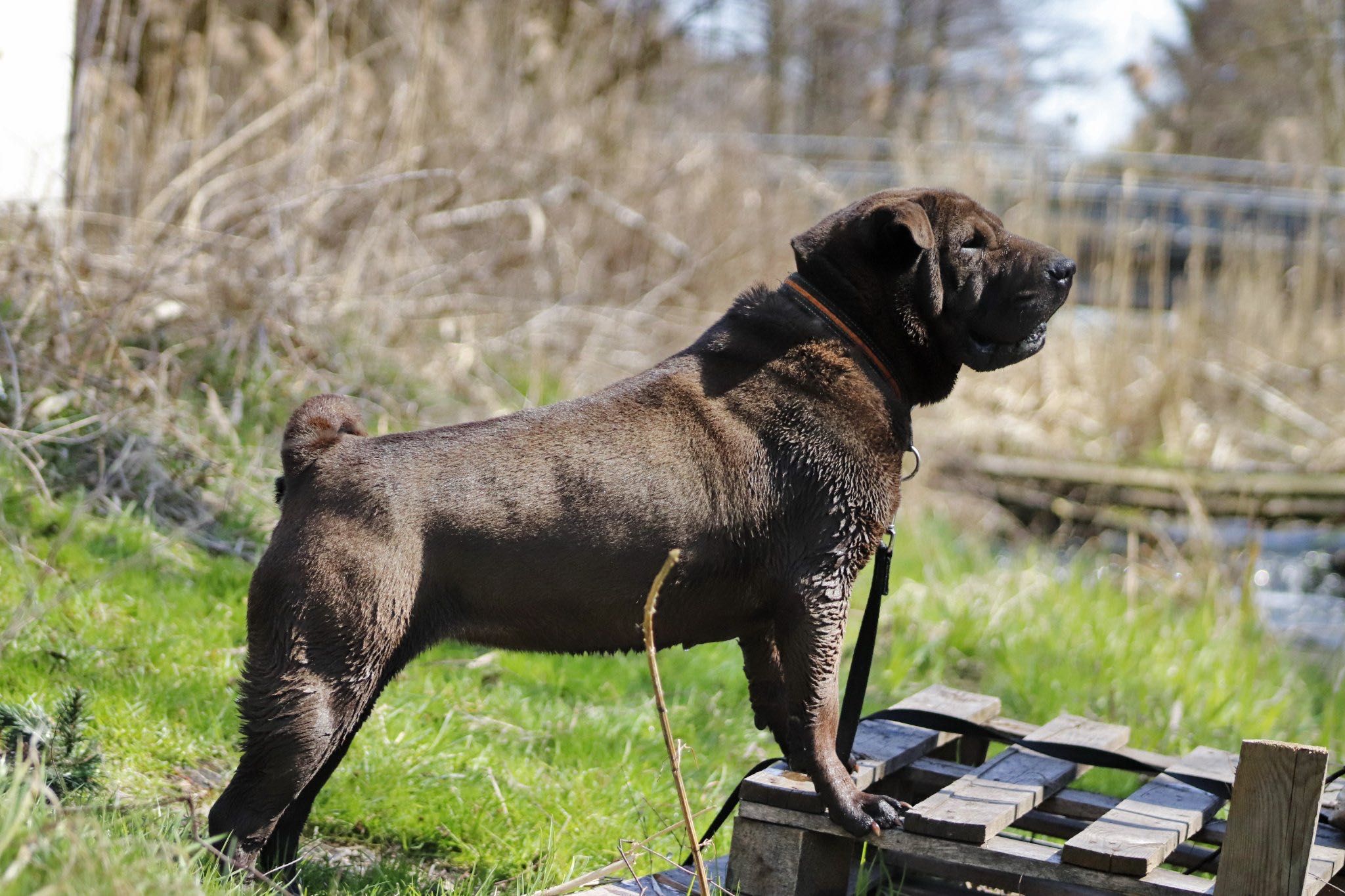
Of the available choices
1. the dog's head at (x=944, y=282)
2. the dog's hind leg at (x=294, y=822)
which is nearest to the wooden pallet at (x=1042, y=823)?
the dog's hind leg at (x=294, y=822)

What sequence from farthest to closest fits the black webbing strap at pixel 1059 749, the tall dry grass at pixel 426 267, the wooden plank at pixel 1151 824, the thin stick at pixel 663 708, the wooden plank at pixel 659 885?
1. the tall dry grass at pixel 426 267
2. the black webbing strap at pixel 1059 749
3. the wooden plank at pixel 659 885
4. the wooden plank at pixel 1151 824
5. the thin stick at pixel 663 708

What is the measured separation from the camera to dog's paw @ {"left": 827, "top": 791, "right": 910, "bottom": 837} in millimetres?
2912

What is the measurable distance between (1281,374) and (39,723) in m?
10.7

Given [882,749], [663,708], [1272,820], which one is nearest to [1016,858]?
[1272,820]

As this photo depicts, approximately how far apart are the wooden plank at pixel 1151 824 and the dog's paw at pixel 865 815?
1.34 feet

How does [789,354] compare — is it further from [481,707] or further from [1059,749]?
[481,707]

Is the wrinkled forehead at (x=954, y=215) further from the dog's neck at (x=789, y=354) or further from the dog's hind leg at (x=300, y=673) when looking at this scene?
the dog's hind leg at (x=300, y=673)

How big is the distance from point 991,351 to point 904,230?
0.42 metres

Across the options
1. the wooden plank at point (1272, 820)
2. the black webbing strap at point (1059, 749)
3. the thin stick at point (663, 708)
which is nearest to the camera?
the thin stick at point (663, 708)

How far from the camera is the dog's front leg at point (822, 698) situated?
2.91 m

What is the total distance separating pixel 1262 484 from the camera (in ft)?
30.3

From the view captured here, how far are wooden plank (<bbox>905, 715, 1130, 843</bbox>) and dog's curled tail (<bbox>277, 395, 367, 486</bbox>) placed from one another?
1656 millimetres

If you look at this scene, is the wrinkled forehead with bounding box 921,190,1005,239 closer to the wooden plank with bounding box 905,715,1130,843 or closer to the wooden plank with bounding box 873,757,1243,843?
the wooden plank with bounding box 905,715,1130,843

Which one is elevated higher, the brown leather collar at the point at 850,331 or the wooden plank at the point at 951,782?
the brown leather collar at the point at 850,331
